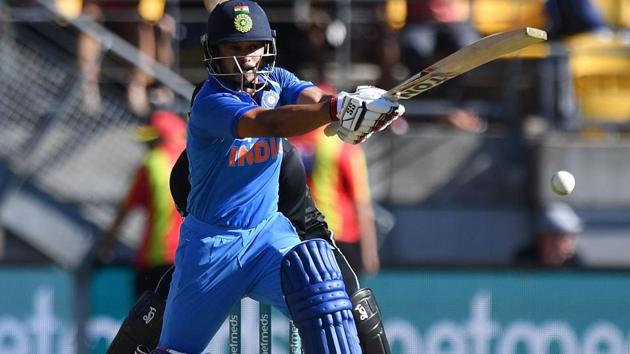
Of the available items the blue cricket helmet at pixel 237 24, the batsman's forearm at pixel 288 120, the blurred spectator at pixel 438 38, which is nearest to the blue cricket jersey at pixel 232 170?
the blue cricket helmet at pixel 237 24

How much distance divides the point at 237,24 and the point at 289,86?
0.45 metres

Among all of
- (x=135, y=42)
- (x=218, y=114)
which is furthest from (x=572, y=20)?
(x=218, y=114)

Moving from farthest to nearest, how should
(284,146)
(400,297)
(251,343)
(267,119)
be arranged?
(400,297) → (251,343) → (284,146) → (267,119)

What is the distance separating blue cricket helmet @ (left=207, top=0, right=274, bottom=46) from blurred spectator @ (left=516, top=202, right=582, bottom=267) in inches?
149

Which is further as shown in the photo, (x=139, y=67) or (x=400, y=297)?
(x=139, y=67)

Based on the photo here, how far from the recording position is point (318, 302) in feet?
17.3

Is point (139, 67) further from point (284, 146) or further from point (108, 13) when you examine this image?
point (284, 146)

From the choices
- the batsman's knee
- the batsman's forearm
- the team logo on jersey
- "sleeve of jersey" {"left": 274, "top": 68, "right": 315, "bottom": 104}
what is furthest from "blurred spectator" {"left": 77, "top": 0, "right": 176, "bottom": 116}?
the batsman's forearm

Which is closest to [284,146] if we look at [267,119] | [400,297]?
[267,119]

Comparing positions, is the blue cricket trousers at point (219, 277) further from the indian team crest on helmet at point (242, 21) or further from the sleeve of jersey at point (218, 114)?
the indian team crest on helmet at point (242, 21)

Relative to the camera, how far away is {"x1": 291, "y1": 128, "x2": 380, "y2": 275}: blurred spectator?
8141mm

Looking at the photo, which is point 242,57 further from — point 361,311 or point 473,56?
point 361,311

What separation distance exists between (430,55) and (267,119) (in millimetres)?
5377

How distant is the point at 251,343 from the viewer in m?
7.09
